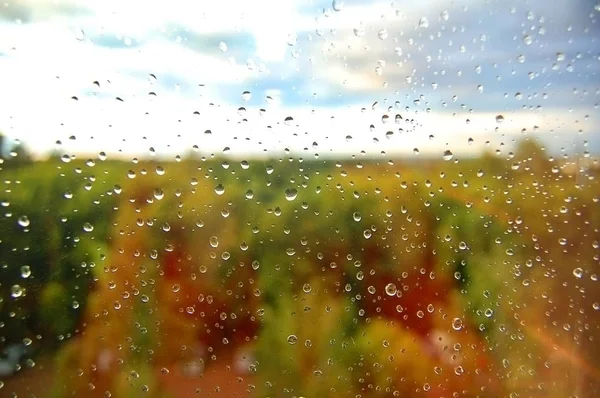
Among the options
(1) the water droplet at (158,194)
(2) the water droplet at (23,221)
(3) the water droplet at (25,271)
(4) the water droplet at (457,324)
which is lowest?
(3) the water droplet at (25,271)

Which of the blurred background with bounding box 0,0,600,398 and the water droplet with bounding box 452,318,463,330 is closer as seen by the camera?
the blurred background with bounding box 0,0,600,398

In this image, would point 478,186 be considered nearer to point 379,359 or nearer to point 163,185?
point 379,359

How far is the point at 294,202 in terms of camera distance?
1.07 m

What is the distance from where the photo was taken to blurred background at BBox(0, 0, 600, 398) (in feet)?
3.23

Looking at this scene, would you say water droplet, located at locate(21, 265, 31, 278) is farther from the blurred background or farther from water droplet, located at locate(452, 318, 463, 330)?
water droplet, located at locate(452, 318, 463, 330)

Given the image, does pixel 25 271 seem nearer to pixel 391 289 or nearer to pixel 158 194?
pixel 158 194

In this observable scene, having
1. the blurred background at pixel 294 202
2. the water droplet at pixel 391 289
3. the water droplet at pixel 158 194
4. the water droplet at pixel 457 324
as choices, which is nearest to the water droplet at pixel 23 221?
the blurred background at pixel 294 202

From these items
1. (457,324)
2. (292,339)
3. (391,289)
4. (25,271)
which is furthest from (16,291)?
(457,324)

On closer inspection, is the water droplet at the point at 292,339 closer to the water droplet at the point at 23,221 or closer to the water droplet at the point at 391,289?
the water droplet at the point at 391,289

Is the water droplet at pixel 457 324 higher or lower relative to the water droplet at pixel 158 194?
lower

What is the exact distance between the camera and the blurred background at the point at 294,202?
98cm

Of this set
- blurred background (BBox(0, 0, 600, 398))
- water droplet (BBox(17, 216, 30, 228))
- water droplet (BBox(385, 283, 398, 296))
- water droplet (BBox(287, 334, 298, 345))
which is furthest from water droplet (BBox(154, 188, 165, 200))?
water droplet (BBox(385, 283, 398, 296))

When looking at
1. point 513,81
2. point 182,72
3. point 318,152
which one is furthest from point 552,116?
point 182,72

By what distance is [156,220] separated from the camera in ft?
3.37
